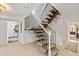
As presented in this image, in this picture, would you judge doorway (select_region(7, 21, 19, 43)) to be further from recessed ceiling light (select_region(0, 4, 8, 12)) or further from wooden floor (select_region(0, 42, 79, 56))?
recessed ceiling light (select_region(0, 4, 8, 12))

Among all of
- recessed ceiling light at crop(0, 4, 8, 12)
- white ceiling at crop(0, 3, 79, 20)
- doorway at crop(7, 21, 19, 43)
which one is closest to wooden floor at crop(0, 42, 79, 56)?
doorway at crop(7, 21, 19, 43)

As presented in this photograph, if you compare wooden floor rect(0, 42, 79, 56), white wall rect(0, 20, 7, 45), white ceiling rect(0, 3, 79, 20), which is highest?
white ceiling rect(0, 3, 79, 20)

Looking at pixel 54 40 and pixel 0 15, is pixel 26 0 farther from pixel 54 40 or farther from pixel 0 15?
pixel 54 40

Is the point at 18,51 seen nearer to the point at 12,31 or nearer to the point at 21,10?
the point at 12,31

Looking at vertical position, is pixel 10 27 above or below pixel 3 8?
below

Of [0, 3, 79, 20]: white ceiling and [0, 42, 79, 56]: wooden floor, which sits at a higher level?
[0, 3, 79, 20]: white ceiling

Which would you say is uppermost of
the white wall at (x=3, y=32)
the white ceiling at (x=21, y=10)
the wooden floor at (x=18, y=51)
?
the white ceiling at (x=21, y=10)

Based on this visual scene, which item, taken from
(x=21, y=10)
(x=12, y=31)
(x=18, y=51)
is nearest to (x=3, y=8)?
(x=21, y=10)

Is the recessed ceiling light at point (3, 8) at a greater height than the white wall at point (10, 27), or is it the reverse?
the recessed ceiling light at point (3, 8)

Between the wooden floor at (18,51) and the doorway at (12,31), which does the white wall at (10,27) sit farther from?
the wooden floor at (18,51)

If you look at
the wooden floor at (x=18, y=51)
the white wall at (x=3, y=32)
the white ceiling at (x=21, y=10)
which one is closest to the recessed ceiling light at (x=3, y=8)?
the white ceiling at (x=21, y=10)

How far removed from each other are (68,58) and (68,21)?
0.64 m

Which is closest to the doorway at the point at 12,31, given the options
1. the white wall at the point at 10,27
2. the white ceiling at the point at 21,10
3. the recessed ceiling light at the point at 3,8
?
the white wall at the point at 10,27

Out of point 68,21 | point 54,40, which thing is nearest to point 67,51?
point 54,40
